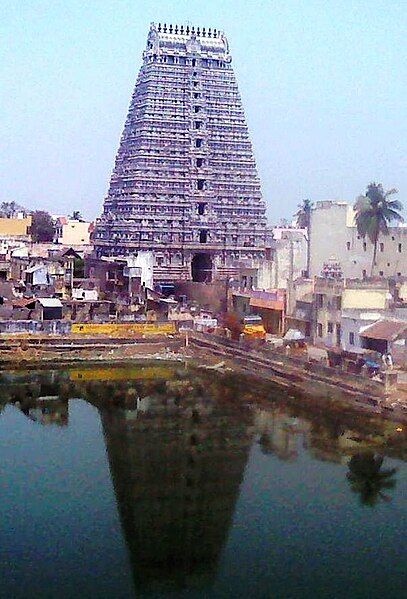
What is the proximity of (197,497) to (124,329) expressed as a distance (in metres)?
13.2

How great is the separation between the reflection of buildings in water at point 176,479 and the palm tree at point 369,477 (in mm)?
1711

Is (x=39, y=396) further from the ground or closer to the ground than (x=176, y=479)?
further from the ground

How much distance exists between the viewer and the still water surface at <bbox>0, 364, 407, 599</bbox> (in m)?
9.90

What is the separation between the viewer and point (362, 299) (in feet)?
72.4

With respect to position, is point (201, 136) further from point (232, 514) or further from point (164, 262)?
point (232, 514)

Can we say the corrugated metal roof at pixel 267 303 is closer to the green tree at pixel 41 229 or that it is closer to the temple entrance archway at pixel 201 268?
the temple entrance archway at pixel 201 268

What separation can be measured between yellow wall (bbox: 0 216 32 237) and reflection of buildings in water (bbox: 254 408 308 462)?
32.1 metres

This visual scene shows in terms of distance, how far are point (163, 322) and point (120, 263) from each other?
15.8 ft

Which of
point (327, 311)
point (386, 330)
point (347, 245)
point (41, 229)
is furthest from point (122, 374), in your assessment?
point (41, 229)

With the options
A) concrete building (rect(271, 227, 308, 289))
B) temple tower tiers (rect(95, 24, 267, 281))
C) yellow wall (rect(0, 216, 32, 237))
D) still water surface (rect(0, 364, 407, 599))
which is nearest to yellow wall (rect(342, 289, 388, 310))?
still water surface (rect(0, 364, 407, 599))

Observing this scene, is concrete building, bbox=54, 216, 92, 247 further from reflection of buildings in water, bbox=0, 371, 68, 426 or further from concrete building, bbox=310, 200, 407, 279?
reflection of buildings in water, bbox=0, 371, 68, 426

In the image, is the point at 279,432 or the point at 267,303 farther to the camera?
the point at 267,303

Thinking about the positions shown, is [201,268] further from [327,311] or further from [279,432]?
[279,432]

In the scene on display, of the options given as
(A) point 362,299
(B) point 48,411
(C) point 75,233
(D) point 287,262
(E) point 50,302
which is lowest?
(B) point 48,411
